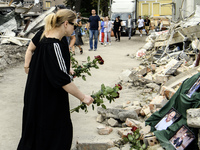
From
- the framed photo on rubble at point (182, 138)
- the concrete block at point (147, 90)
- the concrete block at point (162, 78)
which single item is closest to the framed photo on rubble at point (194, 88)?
the framed photo on rubble at point (182, 138)

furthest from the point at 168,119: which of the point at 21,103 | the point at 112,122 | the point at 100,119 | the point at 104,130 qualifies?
the point at 21,103

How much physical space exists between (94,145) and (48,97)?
149cm

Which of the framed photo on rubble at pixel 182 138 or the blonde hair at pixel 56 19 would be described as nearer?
the blonde hair at pixel 56 19

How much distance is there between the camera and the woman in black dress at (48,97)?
3.07 m

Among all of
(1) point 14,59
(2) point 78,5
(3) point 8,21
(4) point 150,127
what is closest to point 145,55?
(1) point 14,59

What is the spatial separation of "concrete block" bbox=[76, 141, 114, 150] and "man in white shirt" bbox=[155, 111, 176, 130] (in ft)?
2.41

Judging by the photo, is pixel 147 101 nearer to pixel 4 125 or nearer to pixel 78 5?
pixel 4 125

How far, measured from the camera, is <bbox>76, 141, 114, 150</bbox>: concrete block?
4.30 meters

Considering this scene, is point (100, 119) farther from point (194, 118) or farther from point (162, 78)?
point (162, 78)

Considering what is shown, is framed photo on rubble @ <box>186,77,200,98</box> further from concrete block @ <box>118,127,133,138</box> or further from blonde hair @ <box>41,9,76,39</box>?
blonde hair @ <box>41,9,76,39</box>

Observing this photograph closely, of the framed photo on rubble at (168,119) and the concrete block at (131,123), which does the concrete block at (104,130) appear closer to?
the concrete block at (131,123)

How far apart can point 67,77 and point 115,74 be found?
7.23 metres

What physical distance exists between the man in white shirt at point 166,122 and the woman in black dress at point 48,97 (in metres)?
1.63

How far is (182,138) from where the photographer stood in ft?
12.9
